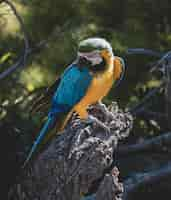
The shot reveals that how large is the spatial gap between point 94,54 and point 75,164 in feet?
1.10

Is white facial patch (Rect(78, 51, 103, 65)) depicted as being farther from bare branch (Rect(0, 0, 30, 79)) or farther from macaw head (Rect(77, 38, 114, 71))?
bare branch (Rect(0, 0, 30, 79))

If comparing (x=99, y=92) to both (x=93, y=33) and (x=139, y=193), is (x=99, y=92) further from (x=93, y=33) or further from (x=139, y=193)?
(x=139, y=193)

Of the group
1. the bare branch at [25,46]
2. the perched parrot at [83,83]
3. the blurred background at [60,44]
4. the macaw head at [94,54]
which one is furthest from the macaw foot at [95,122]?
the blurred background at [60,44]

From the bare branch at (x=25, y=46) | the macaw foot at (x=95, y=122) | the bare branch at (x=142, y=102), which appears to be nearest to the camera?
the macaw foot at (x=95, y=122)

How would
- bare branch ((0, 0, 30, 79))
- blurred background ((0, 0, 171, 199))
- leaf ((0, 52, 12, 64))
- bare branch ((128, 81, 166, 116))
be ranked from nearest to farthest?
bare branch ((0, 0, 30, 79)) < leaf ((0, 52, 12, 64)) < blurred background ((0, 0, 171, 199)) < bare branch ((128, 81, 166, 116))

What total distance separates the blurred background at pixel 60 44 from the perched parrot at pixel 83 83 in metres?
0.90

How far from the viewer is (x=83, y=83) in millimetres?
1771

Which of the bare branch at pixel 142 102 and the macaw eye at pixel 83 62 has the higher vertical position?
the macaw eye at pixel 83 62

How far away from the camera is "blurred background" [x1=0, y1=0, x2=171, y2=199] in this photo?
280 centimetres

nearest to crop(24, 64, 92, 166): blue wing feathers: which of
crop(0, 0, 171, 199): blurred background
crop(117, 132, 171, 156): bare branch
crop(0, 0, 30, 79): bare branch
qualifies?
crop(0, 0, 30, 79): bare branch

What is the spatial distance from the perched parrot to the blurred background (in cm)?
90

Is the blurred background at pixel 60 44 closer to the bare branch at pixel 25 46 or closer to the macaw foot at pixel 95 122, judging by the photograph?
the bare branch at pixel 25 46

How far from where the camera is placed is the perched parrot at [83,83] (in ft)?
5.68

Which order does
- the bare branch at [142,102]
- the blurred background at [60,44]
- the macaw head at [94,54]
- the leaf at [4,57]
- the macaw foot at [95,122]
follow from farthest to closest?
the bare branch at [142,102] → the blurred background at [60,44] → the leaf at [4,57] → the macaw foot at [95,122] → the macaw head at [94,54]
